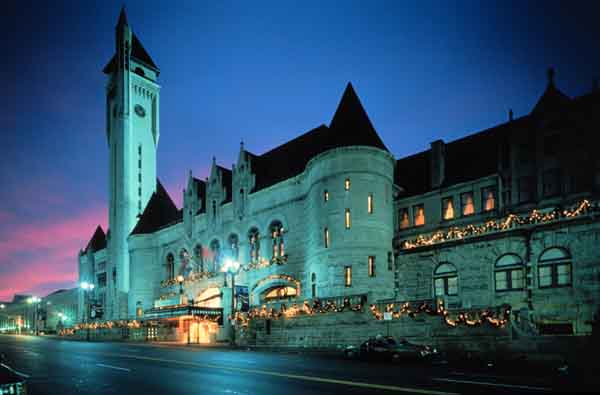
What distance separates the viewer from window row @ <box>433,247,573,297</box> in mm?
31156

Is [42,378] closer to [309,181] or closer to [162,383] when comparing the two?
[162,383]

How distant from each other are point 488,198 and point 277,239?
1896 cm

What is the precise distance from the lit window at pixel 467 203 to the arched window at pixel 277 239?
52.2 feet

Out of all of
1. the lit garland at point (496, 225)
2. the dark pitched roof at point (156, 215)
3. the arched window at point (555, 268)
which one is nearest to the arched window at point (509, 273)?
the arched window at point (555, 268)

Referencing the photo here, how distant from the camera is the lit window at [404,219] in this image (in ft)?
145

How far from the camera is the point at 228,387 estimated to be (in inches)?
585

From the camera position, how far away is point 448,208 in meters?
41.8

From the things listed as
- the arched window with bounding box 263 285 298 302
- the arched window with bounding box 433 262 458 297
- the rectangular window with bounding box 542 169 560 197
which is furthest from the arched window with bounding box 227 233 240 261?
the rectangular window with bounding box 542 169 560 197

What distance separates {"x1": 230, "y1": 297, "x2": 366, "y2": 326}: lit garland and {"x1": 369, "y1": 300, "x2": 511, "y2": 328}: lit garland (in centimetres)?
190

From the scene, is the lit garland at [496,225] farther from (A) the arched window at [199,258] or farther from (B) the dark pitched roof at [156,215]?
(B) the dark pitched roof at [156,215]

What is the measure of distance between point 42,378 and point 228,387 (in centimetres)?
701

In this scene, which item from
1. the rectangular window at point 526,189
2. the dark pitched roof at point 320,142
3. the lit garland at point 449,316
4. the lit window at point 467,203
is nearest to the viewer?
the lit garland at point 449,316

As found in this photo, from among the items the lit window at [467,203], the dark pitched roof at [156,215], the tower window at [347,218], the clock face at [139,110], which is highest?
the clock face at [139,110]

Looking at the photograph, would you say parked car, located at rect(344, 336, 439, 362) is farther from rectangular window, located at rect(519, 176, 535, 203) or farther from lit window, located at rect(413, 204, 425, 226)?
lit window, located at rect(413, 204, 425, 226)
